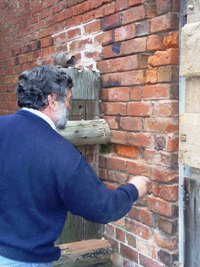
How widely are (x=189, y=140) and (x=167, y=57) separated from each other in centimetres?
51

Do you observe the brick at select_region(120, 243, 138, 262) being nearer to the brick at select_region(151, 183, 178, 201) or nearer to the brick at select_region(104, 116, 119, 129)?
the brick at select_region(151, 183, 178, 201)

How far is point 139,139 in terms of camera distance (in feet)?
8.11

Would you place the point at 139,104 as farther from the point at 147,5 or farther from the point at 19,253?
the point at 19,253

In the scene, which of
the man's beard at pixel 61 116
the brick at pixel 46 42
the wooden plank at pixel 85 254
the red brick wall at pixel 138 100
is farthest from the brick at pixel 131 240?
the brick at pixel 46 42

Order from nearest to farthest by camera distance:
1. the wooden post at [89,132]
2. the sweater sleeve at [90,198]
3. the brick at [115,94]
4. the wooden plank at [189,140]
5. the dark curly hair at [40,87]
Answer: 1. the sweater sleeve at [90,198]
2. the dark curly hair at [40,87]
3. the wooden plank at [189,140]
4. the brick at [115,94]
5. the wooden post at [89,132]

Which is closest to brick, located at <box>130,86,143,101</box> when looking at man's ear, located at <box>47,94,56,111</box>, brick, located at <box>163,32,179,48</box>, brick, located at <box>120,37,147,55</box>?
brick, located at <box>120,37,147,55</box>

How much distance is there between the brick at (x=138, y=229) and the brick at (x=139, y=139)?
21.1 inches

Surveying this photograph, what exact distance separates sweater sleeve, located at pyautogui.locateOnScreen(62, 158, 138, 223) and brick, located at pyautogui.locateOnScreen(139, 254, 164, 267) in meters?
0.62

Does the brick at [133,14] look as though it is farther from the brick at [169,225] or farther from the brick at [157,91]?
the brick at [169,225]

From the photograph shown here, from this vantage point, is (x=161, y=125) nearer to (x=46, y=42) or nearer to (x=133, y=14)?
(x=133, y=14)

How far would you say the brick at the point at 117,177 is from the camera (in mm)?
2639

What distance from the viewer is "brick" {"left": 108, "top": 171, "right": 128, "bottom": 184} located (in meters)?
2.64

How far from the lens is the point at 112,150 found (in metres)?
2.79

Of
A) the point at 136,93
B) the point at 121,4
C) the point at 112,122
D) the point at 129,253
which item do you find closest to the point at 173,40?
the point at 136,93
